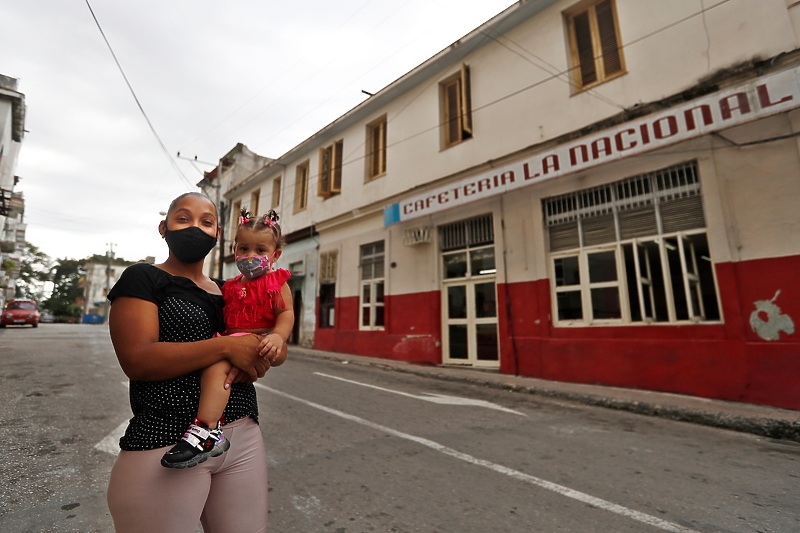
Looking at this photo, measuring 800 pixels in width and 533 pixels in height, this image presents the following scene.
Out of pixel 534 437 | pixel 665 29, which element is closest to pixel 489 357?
pixel 534 437

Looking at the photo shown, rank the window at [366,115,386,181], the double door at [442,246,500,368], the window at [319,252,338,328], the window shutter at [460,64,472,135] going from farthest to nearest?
the window at [319,252,338,328], the window at [366,115,386,181], the window shutter at [460,64,472,135], the double door at [442,246,500,368]

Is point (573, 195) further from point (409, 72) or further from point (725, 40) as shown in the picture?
point (409, 72)

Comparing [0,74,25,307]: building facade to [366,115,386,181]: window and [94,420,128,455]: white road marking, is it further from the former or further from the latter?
[94,420,128,455]: white road marking

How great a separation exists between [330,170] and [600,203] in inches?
434

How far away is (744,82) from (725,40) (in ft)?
3.49

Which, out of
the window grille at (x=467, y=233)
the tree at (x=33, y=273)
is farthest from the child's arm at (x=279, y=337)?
the tree at (x=33, y=273)

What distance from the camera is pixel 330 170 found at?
1616 centimetres

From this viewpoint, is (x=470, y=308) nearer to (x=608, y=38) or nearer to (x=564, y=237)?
(x=564, y=237)

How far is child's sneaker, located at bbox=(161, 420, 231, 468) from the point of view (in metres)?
1.18

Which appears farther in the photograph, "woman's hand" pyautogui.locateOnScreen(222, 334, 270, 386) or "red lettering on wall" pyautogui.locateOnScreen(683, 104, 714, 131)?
"red lettering on wall" pyautogui.locateOnScreen(683, 104, 714, 131)

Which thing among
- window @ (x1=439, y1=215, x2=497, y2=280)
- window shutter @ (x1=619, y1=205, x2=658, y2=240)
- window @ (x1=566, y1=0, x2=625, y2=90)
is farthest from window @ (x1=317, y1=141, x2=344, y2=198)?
window shutter @ (x1=619, y1=205, x2=658, y2=240)

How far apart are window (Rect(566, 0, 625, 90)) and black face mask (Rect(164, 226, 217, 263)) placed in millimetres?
9381

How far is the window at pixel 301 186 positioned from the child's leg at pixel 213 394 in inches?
661

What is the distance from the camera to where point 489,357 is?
9.81m
